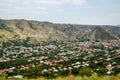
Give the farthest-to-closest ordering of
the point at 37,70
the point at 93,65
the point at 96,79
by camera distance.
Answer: the point at 93,65
the point at 37,70
the point at 96,79

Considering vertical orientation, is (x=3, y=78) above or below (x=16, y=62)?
above

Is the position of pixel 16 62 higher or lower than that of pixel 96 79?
lower

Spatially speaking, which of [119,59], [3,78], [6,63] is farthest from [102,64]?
[3,78]

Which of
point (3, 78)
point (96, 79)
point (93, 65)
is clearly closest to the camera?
point (96, 79)

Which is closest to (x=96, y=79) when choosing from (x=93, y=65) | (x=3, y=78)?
(x=3, y=78)

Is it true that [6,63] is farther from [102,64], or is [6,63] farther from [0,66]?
[102,64]

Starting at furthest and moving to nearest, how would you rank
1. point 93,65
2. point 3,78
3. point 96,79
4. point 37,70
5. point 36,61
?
point 36,61
point 93,65
point 37,70
point 3,78
point 96,79

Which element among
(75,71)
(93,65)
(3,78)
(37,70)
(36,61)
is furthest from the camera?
(36,61)

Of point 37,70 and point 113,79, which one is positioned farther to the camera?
point 37,70

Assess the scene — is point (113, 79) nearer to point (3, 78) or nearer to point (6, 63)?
point (3, 78)
